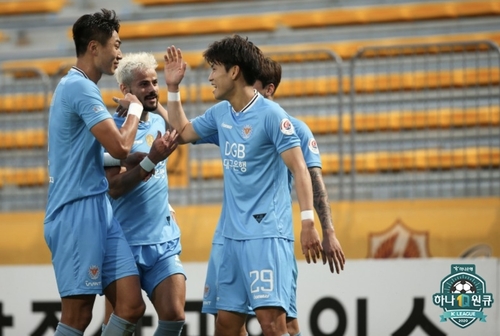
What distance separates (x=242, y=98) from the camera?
4984mm

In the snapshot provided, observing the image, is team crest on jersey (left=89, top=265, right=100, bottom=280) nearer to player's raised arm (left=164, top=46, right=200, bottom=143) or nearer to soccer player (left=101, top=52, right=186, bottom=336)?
soccer player (left=101, top=52, right=186, bottom=336)

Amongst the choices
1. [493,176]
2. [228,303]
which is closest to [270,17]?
[493,176]

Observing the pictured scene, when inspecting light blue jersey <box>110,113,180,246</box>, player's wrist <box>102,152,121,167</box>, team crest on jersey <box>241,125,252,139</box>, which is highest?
team crest on jersey <box>241,125,252,139</box>

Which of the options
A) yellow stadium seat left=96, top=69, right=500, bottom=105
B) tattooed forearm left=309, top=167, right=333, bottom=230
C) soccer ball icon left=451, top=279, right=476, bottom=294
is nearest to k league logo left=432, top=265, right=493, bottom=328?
soccer ball icon left=451, top=279, right=476, bottom=294

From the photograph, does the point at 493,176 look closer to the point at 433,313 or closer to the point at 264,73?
the point at 433,313

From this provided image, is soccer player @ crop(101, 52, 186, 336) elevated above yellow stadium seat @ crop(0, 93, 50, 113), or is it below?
below

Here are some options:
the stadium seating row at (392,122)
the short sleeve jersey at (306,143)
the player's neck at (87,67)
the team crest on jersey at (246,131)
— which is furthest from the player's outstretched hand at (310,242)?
the stadium seating row at (392,122)

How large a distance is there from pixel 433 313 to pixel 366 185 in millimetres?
1487

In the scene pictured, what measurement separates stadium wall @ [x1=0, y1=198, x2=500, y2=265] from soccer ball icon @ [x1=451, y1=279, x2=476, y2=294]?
0.36 metres

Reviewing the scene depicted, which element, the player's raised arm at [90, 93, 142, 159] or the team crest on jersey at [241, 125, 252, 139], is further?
the team crest on jersey at [241, 125, 252, 139]

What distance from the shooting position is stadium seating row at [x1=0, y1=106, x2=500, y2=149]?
309 inches

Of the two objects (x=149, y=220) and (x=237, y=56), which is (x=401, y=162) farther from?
(x=237, y=56)

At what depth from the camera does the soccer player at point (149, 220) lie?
5.32m

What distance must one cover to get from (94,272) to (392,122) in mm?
4120
